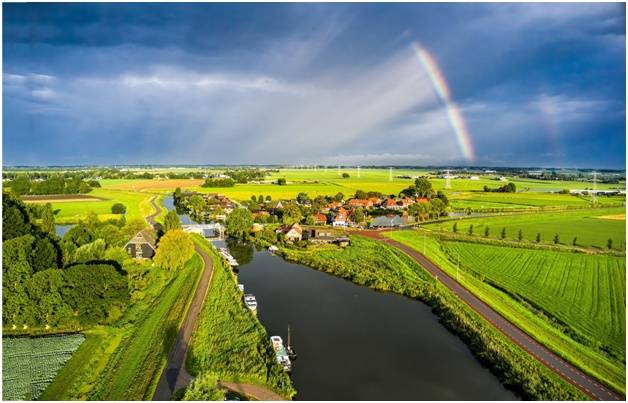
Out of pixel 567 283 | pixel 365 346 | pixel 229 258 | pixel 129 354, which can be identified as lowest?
pixel 365 346

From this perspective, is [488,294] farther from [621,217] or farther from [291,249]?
[621,217]

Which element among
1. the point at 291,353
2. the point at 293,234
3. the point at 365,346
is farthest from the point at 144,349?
the point at 293,234

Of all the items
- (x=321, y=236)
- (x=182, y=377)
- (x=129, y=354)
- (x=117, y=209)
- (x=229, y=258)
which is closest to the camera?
(x=182, y=377)

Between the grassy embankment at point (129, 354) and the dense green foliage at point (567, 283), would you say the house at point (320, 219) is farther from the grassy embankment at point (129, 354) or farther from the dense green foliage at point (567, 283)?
the grassy embankment at point (129, 354)

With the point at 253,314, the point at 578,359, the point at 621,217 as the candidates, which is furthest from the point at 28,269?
the point at 621,217

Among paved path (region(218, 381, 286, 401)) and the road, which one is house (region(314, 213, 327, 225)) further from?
paved path (region(218, 381, 286, 401))

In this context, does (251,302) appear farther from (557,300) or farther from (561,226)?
(561,226)
